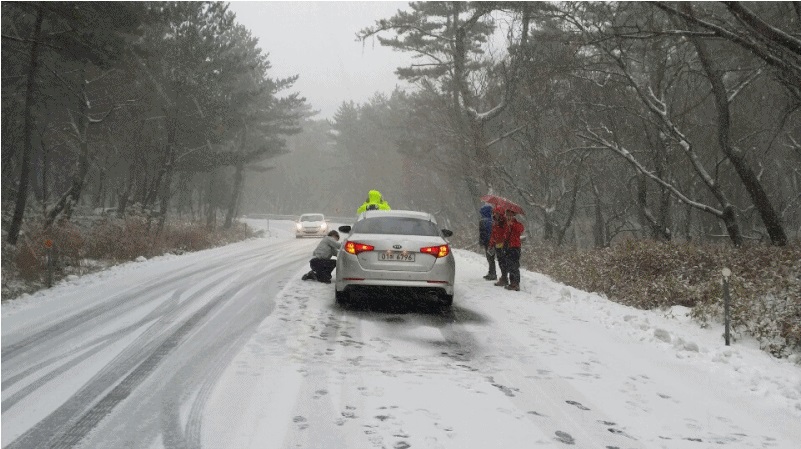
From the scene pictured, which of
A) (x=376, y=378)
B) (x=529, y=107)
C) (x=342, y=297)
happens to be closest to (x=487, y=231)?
(x=342, y=297)

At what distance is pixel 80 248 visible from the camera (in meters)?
14.4

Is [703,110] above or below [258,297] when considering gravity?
above

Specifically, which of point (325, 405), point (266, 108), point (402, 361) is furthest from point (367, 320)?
point (266, 108)

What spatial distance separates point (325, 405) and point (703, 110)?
2058 centimetres

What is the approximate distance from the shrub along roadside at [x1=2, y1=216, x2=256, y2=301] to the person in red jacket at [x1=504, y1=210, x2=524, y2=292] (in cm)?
966

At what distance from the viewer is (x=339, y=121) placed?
241ft

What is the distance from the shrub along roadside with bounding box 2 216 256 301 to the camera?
11.6 meters

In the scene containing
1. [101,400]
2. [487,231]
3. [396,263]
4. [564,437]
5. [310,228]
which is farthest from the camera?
[310,228]

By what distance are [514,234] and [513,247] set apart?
0.90 feet

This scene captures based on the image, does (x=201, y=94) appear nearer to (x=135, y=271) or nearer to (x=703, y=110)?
(x=135, y=271)

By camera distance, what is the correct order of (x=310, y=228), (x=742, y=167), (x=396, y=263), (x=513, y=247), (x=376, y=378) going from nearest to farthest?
(x=376, y=378) → (x=396, y=263) → (x=513, y=247) → (x=742, y=167) → (x=310, y=228)

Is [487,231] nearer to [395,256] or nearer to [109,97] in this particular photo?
[395,256]

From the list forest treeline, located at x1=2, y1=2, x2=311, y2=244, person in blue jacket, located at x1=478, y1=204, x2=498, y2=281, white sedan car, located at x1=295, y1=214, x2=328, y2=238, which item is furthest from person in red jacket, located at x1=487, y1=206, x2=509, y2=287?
white sedan car, located at x1=295, y1=214, x2=328, y2=238

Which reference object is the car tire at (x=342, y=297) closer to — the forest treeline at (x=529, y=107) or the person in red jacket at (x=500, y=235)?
the person in red jacket at (x=500, y=235)
